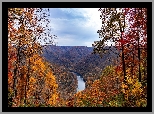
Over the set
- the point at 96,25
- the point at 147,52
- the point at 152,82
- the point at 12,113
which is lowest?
the point at 12,113

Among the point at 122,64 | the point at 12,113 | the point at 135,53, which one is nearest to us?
the point at 12,113

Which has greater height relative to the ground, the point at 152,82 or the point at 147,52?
the point at 147,52

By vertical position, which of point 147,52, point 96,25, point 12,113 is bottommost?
point 12,113

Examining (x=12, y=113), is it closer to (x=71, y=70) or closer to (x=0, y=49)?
(x=0, y=49)

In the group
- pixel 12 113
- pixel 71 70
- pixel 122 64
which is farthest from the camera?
pixel 71 70

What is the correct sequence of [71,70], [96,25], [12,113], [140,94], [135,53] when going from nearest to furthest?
1. [12,113]
2. [140,94]
3. [96,25]
4. [135,53]
5. [71,70]

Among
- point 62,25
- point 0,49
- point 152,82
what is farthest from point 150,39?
point 0,49
